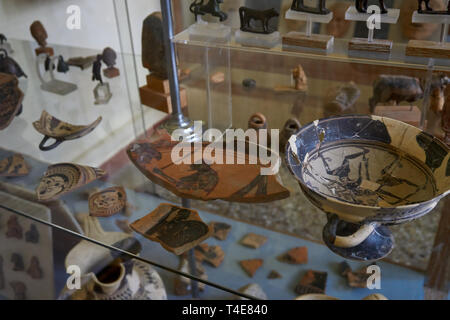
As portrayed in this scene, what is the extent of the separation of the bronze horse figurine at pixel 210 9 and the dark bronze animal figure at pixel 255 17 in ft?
0.19

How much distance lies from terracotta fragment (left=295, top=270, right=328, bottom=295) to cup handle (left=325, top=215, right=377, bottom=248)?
14 centimetres

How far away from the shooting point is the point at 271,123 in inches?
42.1

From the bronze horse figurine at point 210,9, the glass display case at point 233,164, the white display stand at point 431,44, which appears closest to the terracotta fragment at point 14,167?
the glass display case at point 233,164

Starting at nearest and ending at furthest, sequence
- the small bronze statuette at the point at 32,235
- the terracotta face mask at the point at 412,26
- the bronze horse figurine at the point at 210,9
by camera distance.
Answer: the terracotta face mask at the point at 412,26 < the bronze horse figurine at the point at 210,9 < the small bronze statuette at the point at 32,235

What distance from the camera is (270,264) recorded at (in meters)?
0.88

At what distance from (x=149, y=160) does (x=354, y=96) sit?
554mm

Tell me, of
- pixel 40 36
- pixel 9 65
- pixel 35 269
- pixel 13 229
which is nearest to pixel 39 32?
pixel 40 36

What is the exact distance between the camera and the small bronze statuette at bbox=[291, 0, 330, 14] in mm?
929

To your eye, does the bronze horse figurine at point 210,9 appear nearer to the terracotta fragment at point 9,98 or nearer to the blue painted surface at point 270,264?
the blue painted surface at point 270,264

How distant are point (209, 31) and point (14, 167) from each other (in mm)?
594

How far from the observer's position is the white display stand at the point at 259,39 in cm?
100

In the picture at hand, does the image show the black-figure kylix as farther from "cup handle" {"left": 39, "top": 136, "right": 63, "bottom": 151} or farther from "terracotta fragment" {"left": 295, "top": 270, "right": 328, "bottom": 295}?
"cup handle" {"left": 39, "top": 136, "right": 63, "bottom": 151}

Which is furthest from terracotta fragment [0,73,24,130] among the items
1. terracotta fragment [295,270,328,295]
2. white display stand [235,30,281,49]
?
terracotta fragment [295,270,328,295]

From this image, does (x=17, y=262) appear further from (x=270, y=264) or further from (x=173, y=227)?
(x=270, y=264)
